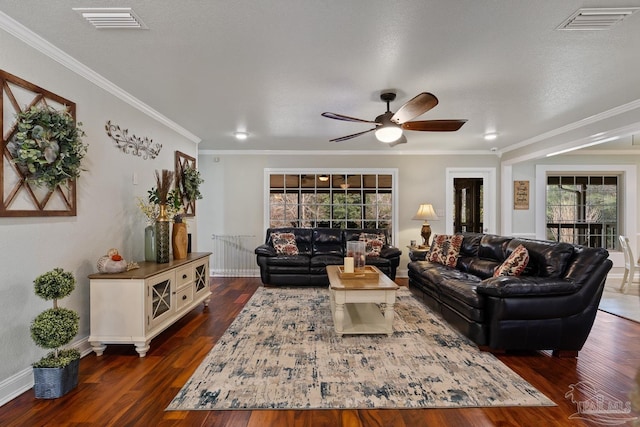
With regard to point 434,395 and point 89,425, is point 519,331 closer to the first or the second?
point 434,395

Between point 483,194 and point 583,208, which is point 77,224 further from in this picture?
point 583,208

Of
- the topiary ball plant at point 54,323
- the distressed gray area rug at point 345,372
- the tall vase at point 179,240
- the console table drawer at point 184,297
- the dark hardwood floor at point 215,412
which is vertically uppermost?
the tall vase at point 179,240

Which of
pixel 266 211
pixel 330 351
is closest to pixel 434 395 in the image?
pixel 330 351

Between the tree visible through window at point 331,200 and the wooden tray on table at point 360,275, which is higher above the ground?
the tree visible through window at point 331,200

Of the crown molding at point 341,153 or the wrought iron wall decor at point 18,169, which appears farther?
the crown molding at point 341,153

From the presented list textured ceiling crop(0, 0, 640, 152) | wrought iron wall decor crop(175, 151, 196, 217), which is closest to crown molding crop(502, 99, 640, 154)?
textured ceiling crop(0, 0, 640, 152)

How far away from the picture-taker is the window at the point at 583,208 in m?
6.10

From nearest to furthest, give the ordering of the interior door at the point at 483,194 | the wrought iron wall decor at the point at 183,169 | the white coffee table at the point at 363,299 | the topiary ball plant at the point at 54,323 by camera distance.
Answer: the topiary ball plant at the point at 54,323 < the white coffee table at the point at 363,299 < the wrought iron wall decor at the point at 183,169 < the interior door at the point at 483,194

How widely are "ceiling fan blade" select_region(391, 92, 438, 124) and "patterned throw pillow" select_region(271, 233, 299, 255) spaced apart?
306 cm

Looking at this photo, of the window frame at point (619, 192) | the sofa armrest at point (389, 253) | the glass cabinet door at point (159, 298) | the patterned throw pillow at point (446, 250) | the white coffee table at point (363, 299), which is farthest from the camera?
the window frame at point (619, 192)

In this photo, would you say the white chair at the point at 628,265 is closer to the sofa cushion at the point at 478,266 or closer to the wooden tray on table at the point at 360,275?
the sofa cushion at the point at 478,266

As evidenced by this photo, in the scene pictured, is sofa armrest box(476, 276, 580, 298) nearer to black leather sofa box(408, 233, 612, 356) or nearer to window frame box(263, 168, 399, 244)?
black leather sofa box(408, 233, 612, 356)

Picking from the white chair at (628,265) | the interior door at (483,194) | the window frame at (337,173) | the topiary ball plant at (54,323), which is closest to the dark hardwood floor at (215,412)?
Answer: the topiary ball plant at (54,323)

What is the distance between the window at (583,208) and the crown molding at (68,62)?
7013mm
